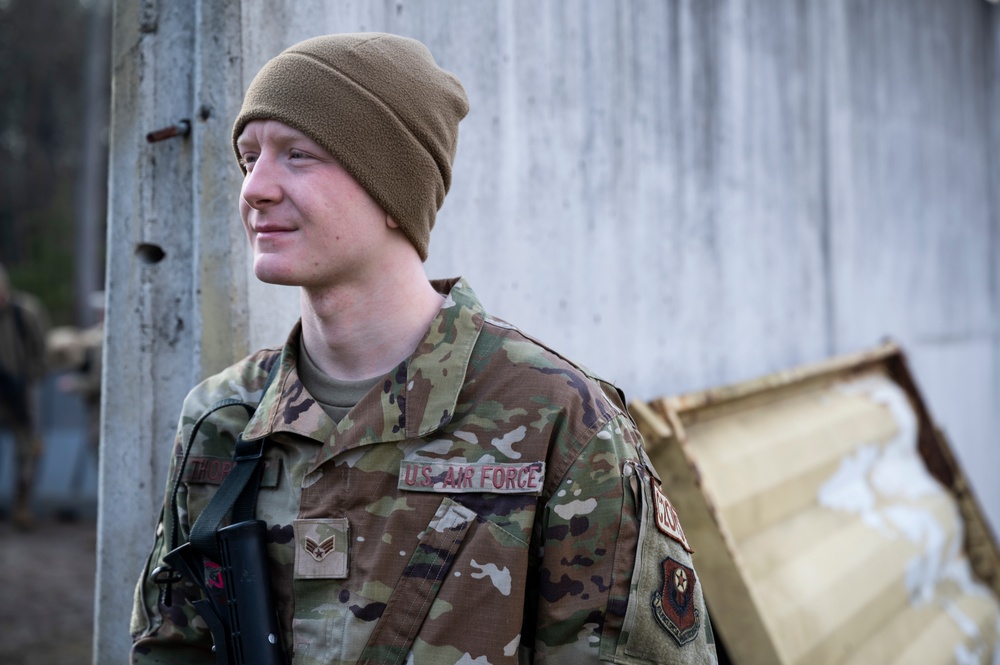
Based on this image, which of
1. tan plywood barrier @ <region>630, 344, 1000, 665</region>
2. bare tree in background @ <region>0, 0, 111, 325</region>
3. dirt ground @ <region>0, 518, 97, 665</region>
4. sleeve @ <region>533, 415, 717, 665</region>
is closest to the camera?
sleeve @ <region>533, 415, 717, 665</region>

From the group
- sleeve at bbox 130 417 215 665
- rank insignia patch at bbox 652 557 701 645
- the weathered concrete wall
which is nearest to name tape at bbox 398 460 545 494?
rank insignia patch at bbox 652 557 701 645

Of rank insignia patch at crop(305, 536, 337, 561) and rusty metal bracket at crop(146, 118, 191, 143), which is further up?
rusty metal bracket at crop(146, 118, 191, 143)

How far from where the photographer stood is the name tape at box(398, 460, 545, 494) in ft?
5.09

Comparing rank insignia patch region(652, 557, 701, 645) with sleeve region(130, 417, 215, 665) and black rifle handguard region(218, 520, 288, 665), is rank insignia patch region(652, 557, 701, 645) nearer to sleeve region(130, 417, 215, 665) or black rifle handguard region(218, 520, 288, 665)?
black rifle handguard region(218, 520, 288, 665)

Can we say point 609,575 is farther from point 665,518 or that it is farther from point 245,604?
point 245,604

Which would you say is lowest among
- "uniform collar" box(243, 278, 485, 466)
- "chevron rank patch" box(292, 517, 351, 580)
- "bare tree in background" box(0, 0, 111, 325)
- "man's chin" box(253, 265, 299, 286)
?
"chevron rank patch" box(292, 517, 351, 580)

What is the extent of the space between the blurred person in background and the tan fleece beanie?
650 cm

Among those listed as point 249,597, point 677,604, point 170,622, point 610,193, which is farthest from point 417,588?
point 610,193

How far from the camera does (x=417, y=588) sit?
5.02 feet

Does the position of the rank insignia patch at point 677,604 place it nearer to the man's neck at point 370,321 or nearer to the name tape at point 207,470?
the man's neck at point 370,321

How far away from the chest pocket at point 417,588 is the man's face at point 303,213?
0.45 metres

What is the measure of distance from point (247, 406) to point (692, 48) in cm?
244

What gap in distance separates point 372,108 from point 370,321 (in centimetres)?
35

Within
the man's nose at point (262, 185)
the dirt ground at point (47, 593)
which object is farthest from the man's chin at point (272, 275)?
the dirt ground at point (47, 593)
